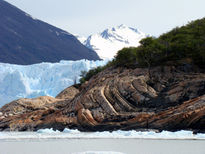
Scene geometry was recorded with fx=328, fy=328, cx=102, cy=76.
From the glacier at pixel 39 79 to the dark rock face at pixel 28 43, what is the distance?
193 ft

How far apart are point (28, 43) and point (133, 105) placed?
144 meters

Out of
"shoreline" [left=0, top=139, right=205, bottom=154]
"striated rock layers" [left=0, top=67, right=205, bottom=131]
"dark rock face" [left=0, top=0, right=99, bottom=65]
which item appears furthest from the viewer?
"dark rock face" [left=0, top=0, right=99, bottom=65]

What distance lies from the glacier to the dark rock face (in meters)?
58.8

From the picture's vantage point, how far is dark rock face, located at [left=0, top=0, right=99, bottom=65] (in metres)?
164

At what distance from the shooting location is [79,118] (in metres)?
40.7

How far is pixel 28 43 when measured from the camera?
17538cm

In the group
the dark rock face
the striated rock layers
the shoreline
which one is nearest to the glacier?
the striated rock layers

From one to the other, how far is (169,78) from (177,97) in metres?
4.63

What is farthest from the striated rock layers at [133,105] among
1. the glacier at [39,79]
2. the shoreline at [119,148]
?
the glacier at [39,79]

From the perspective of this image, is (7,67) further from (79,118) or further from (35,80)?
(79,118)

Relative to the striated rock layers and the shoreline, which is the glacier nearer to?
the striated rock layers

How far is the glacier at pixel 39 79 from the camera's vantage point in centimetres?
9125

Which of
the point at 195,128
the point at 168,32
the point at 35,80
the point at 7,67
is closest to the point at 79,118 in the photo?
the point at 195,128

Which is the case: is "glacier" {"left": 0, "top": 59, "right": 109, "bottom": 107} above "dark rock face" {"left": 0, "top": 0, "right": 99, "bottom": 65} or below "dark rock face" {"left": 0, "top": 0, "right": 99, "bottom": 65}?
below
